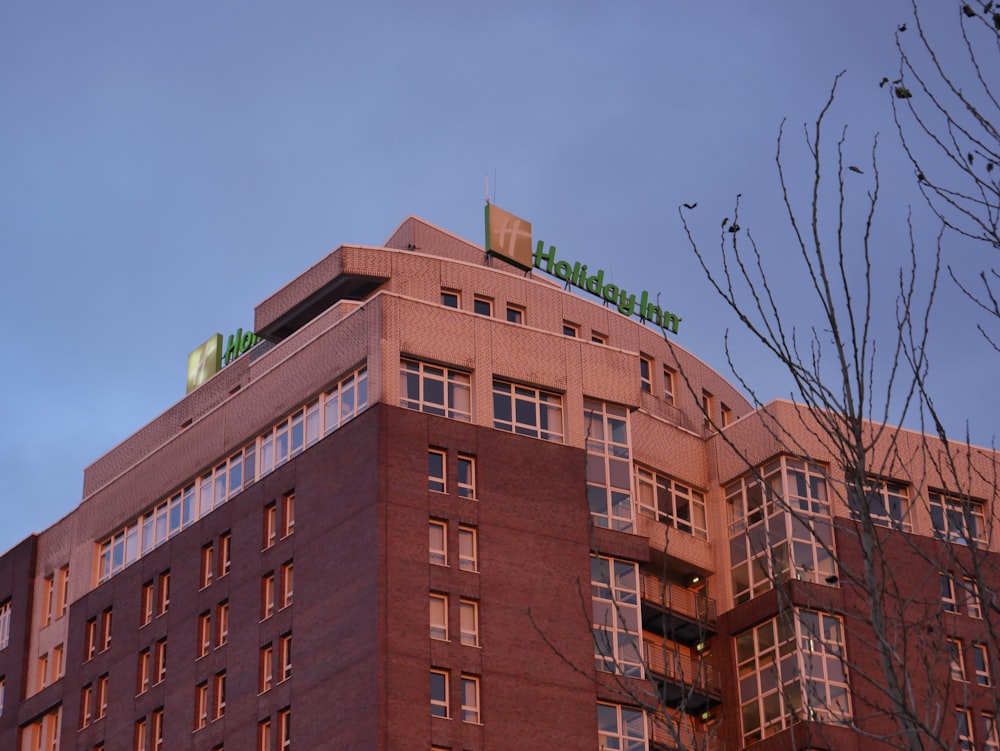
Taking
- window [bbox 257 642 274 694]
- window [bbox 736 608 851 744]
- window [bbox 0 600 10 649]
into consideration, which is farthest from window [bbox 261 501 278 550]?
window [bbox 0 600 10 649]

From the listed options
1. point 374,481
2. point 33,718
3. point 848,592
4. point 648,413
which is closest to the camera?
point 374,481

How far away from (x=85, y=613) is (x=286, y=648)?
17640 millimetres

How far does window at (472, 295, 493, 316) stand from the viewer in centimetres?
7794

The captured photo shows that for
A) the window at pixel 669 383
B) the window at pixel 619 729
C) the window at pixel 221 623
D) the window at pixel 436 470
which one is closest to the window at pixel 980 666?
the window at pixel 619 729

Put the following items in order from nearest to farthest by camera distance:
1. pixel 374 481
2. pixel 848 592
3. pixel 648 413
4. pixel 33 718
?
pixel 374 481, pixel 848 592, pixel 648 413, pixel 33 718

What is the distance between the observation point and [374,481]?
222 feet

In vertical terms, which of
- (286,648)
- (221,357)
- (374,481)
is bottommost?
(286,648)

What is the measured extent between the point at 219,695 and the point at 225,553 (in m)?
6.29

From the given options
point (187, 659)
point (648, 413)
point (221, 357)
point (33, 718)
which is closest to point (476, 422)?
point (648, 413)

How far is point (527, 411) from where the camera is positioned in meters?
73.2

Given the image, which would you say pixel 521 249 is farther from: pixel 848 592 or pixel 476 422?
pixel 848 592

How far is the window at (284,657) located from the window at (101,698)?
14073mm

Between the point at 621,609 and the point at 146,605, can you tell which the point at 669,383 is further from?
the point at 146,605

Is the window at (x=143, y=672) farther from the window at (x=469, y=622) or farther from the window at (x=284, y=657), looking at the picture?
the window at (x=469, y=622)
